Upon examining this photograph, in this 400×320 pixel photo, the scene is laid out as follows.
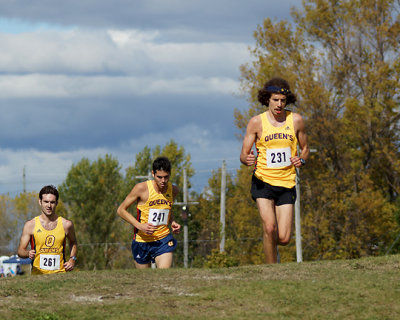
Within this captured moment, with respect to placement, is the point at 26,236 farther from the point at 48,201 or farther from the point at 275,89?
the point at 275,89

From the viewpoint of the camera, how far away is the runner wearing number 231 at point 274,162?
410 inches

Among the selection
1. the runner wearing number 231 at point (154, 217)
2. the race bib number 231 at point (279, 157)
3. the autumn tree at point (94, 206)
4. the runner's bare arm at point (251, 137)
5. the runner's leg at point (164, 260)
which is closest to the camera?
the race bib number 231 at point (279, 157)

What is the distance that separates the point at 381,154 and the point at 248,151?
39225 millimetres

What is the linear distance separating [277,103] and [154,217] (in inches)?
90.6

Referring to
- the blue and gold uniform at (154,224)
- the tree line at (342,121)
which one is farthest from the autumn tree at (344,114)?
the blue and gold uniform at (154,224)

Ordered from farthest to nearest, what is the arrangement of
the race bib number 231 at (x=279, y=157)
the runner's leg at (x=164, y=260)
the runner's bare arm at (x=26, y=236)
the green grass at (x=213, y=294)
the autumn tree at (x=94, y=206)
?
the autumn tree at (x=94, y=206) → the runner's leg at (x=164, y=260) → the runner's bare arm at (x=26, y=236) → the race bib number 231 at (x=279, y=157) → the green grass at (x=213, y=294)

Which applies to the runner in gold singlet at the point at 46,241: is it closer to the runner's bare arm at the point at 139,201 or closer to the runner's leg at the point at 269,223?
the runner's bare arm at the point at 139,201

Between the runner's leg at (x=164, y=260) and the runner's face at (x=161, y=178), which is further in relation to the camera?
the runner's leg at (x=164, y=260)

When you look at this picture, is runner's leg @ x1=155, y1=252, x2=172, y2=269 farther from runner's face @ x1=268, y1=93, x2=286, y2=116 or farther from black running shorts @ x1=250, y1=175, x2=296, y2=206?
runner's face @ x1=268, y1=93, x2=286, y2=116

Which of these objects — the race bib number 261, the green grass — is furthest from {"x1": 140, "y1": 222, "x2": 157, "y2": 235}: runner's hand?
the green grass

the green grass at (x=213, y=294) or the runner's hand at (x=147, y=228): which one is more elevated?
the runner's hand at (x=147, y=228)

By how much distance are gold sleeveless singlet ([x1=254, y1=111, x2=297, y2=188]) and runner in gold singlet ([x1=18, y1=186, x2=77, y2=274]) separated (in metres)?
2.76

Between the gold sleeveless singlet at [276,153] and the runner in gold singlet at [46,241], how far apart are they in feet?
9.04

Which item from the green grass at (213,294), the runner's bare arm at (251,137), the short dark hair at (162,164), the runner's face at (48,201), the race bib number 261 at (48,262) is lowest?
the green grass at (213,294)
